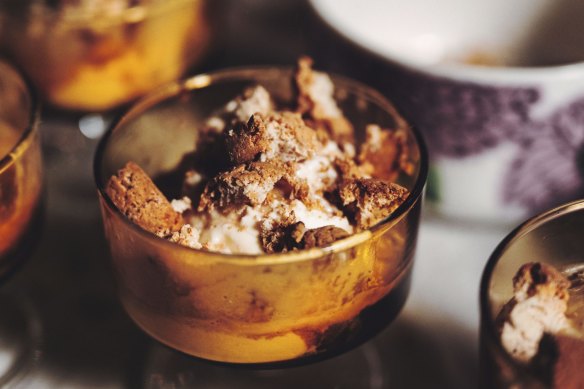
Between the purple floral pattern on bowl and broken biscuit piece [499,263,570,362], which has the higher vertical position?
broken biscuit piece [499,263,570,362]

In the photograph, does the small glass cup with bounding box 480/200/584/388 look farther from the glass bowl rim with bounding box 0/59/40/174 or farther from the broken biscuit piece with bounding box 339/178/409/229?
the glass bowl rim with bounding box 0/59/40/174

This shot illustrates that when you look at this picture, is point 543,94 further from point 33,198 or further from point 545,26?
point 33,198

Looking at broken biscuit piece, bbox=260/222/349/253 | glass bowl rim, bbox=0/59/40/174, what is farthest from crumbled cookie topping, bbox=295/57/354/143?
glass bowl rim, bbox=0/59/40/174

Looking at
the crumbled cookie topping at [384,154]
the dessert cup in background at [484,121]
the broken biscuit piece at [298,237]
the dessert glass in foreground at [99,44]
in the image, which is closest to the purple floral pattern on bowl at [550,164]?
the dessert cup in background at [484,121]

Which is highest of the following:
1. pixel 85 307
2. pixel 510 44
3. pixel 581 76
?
pixel 581 76

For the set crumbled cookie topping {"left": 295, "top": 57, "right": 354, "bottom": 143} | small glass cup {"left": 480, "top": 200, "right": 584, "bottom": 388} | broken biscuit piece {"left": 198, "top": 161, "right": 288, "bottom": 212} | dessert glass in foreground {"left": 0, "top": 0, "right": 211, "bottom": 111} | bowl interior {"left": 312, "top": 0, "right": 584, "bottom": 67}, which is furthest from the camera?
bowl interior {"left": 312, "top": 0, "right": 584, "bottom": 67}

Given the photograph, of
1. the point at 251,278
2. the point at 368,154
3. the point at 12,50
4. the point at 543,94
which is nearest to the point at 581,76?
the point at 543,94
